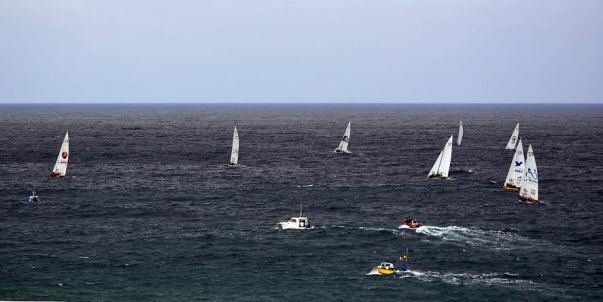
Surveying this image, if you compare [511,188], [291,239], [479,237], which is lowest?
[291,239]

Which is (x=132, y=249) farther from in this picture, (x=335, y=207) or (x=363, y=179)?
(x=363, y=179)

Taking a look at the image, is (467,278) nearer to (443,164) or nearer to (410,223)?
(410,223)

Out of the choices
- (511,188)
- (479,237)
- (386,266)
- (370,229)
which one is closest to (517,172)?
(511,188)

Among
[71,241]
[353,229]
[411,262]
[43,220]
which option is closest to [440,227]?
[353,229]

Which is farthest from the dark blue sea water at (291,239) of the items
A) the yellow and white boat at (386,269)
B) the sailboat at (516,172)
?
the sailboat at (516,172)

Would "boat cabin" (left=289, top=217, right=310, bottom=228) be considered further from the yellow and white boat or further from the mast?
the mast

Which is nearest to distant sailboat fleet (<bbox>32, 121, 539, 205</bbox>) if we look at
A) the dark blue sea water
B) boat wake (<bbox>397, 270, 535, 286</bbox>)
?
the dark blue sea water

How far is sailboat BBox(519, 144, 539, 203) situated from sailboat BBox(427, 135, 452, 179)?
30006 mm

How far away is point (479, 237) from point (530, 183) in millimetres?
34625

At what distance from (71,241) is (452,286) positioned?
52673mm

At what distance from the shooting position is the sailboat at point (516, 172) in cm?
14775

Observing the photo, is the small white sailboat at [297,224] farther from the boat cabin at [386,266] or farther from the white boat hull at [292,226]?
the boat cabin at [386,266]

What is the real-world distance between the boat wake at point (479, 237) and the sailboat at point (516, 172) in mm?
43112

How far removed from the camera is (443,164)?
164000 millimetres
